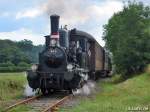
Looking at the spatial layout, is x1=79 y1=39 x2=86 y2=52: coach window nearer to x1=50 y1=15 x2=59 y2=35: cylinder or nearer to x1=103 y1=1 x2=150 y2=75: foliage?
x1=50 y1=15 x2=59 y2=35: cylinder

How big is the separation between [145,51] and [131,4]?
717 centimetres

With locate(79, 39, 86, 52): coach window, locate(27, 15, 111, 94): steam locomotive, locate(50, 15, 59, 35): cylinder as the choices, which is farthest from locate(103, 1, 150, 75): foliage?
locate(50, 15, 59, 35): cylinder

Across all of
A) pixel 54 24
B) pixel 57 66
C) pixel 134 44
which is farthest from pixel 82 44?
pixel 134 44

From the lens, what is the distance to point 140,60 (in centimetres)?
3431

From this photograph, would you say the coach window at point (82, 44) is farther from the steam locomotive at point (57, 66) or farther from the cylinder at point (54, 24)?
the cylinder at point (54, 24)

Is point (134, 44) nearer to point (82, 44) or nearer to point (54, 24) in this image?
point (82, 44)

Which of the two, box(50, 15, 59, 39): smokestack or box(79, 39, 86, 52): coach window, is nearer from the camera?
box(50, 15, 59, 39): smokestack

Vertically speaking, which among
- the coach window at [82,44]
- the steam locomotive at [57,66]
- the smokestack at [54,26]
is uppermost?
the smokestack at [54,26]

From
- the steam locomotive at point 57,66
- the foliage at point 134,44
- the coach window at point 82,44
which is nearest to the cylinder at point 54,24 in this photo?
the steam locomotive at point 57,66

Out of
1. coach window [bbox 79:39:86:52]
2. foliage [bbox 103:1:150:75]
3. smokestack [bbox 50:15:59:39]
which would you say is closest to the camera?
smokestack [bbox 50:15:59:39]

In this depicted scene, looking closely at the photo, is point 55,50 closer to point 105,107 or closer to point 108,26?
point 105,107

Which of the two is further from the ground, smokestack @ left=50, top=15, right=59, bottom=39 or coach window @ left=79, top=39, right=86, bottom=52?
smokestack @ left=50, top=15, right=59, bottom=39

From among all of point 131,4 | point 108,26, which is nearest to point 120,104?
point 131,4

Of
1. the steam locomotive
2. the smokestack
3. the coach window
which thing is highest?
the smokestack
